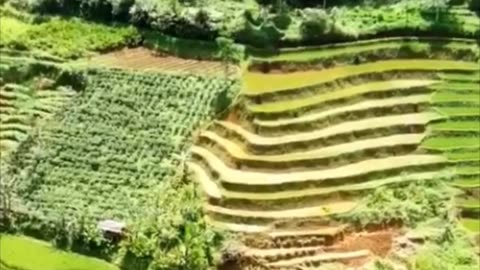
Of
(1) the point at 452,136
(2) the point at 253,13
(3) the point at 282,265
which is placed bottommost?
(3) the point at 282,265

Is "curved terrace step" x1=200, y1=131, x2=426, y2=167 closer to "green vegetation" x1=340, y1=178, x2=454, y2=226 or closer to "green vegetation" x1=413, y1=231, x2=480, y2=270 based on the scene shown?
"green vegetation" x1=340, y1=178, x2=454, y2=226

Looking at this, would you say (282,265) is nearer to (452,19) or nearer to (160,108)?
(160,108)

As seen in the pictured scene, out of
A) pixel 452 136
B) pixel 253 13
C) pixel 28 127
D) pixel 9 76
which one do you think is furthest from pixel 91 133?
pixel 452 136

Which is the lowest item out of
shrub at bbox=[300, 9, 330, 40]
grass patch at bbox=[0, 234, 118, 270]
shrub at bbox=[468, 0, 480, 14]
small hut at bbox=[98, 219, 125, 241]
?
grass patch at bbox=[0, 234, 118, 270]

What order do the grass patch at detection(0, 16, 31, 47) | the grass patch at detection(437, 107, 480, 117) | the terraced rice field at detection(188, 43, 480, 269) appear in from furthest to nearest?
1. the grass patch at detection(0, 16, 31, 47)
2. the grass patch at detection(437, 107, 480, 117)
3. the terraced rice field at detection(188, 43, 480, 269)

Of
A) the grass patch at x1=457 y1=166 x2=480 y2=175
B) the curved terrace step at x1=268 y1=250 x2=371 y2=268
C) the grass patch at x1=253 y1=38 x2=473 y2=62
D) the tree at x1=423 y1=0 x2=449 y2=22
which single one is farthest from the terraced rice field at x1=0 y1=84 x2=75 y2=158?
the tree at x1=423 y1=0 x2=449 y2=22

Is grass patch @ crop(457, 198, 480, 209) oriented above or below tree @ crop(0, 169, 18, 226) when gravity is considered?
above
